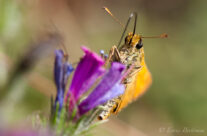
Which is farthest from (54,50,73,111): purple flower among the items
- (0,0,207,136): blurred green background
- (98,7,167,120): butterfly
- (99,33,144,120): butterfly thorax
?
(0,0,207,136): blurred green background

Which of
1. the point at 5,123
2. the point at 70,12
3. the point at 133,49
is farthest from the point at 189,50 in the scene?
the point at 5,123

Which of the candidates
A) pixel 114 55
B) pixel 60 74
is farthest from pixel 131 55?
pixel 60 74

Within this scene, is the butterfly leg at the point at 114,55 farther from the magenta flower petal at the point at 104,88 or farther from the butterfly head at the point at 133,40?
the magenta flower petal at the point at 104,88

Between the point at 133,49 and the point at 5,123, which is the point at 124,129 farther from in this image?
the point at 5,123

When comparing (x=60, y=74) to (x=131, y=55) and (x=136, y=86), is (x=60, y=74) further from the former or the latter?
(x=136, y=86)

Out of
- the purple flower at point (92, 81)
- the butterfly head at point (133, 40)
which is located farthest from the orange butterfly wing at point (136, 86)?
the purple flower at point (92, 81)

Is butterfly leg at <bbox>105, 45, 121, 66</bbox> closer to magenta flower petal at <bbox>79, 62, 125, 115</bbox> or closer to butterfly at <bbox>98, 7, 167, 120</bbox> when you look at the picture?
butterfly at <bbox>98, 7, 167, 120</bbox>
